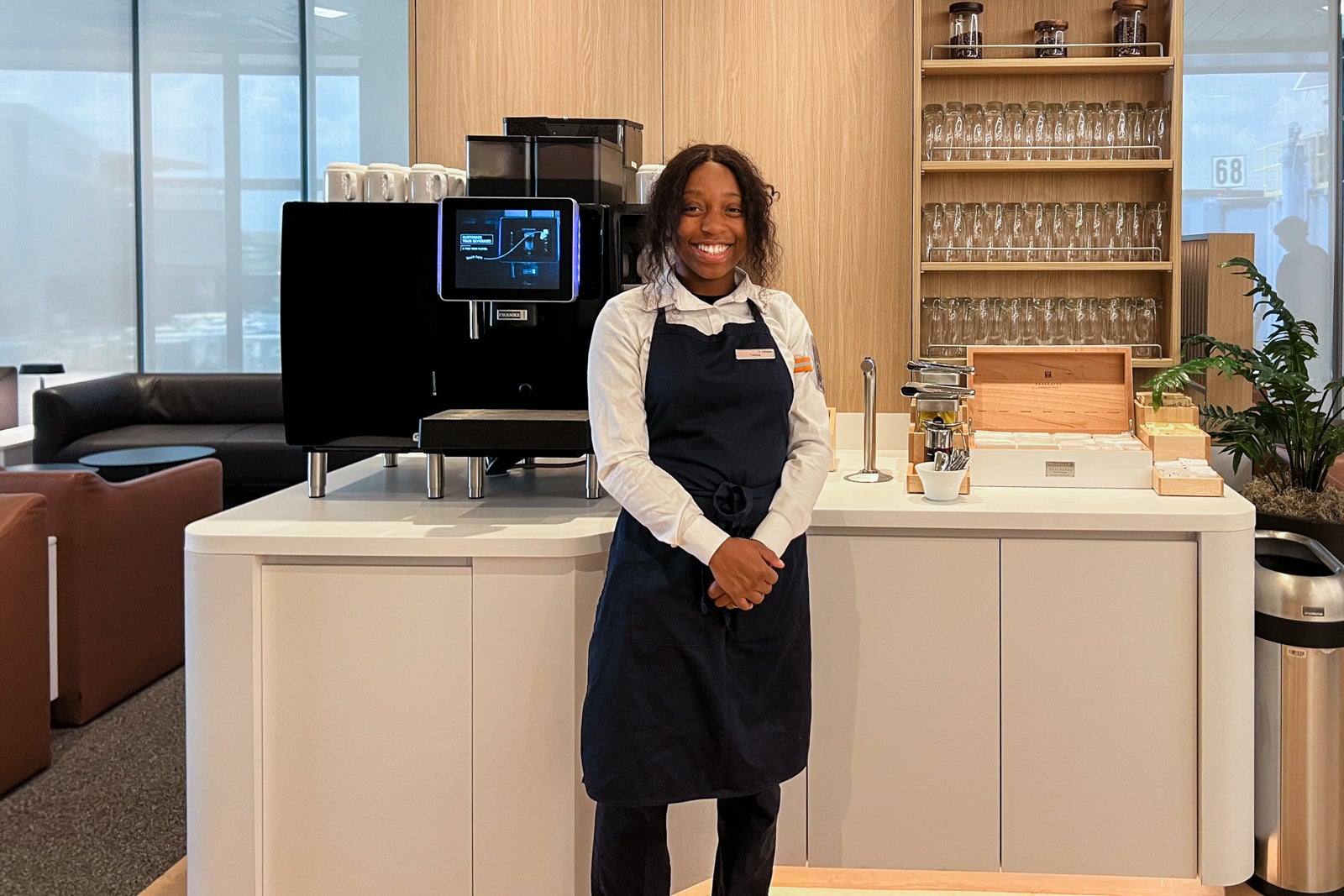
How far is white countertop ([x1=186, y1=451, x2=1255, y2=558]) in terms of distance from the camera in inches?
90.7

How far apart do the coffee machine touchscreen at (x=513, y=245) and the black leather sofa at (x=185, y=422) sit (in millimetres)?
4051

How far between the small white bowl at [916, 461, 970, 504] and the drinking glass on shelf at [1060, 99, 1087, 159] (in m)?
1.53

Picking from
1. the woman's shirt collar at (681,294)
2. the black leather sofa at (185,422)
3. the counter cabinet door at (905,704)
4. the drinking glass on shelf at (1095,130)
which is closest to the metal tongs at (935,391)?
the counter cabinet door at (905,704)

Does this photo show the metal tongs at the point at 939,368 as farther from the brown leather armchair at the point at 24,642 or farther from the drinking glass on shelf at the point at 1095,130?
the brown leather armchair at the point at 24,642

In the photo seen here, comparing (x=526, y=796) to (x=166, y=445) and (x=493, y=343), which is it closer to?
(x=493, y=343)

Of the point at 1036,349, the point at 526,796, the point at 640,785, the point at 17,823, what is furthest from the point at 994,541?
the point at 17,823

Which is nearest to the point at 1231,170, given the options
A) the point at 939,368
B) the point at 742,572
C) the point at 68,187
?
the point at 939,368

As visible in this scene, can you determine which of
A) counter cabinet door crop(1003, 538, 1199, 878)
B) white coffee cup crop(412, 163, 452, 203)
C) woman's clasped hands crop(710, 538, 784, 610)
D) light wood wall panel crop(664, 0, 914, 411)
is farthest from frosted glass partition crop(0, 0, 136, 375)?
counter cabinet door crop(1003, 538, 1199, 878)

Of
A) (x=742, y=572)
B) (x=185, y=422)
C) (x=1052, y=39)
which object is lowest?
(x=742, y=572)

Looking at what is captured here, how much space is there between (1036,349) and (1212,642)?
89 centimetres

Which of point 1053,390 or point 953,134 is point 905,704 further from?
point 953,134

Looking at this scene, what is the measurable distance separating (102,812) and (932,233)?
288 centimetres

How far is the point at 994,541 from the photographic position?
97.1 inches

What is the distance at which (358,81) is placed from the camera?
762 cm
